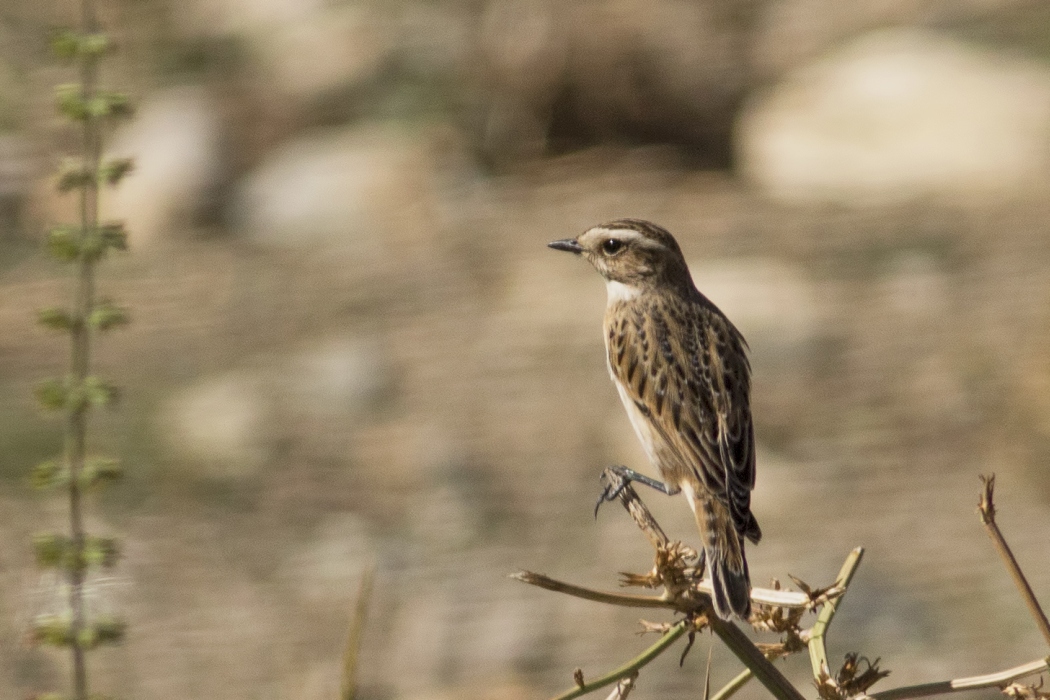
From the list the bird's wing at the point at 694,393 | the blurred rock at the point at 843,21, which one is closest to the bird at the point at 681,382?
the bird's wing at the point at 694,393

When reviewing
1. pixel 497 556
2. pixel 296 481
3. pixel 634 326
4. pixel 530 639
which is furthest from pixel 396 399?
pixel 634 326

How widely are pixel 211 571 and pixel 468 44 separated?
16.5ft

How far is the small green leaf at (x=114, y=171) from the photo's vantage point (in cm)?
350

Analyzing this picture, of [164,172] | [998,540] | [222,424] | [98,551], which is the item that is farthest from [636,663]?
[164,172]

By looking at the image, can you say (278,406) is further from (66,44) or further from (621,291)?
(66,44)

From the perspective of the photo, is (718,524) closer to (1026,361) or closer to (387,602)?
(387,602)

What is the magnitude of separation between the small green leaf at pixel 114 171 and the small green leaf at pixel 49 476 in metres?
0.65

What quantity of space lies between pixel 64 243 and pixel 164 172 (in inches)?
336

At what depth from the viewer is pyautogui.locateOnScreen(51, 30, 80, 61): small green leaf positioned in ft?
11.7

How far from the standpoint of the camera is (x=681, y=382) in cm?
544

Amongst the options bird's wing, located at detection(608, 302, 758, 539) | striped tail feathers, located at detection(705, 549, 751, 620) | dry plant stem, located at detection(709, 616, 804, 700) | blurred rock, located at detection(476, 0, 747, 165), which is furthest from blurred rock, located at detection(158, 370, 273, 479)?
dry plant stem, located at detection(709, 616, 804, 700)

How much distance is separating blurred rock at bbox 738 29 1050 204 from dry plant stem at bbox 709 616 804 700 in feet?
29.3

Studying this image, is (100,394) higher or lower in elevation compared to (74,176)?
lower

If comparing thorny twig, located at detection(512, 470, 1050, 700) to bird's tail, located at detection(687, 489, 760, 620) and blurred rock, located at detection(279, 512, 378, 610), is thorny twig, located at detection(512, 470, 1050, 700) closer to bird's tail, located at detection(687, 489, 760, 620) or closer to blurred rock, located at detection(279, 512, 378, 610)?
bird's tail, located at detection(687, 489, 760, 620)
